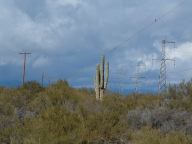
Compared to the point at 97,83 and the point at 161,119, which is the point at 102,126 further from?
the point at 97,83

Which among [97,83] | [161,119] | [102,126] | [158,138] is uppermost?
[97,83]

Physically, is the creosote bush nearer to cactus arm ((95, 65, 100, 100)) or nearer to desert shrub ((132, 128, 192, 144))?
desert shrub ((132, 128, 192, 144))

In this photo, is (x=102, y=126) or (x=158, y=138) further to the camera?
(x=102, y=126)

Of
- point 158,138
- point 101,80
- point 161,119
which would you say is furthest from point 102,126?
point 101,80

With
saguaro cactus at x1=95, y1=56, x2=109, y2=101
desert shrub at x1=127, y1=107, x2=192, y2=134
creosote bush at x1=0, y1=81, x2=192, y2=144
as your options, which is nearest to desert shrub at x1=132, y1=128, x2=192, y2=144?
creosote bush at x1=0, y1=81, x2=192, y2=144

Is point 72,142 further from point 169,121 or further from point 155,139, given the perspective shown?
point 169,121

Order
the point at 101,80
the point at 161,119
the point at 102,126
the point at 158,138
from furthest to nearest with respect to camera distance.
→ the point at 101,80 → the point at 161,119 → the point at 102,126 → the point at 158,138

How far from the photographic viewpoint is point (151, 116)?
18.4 meters

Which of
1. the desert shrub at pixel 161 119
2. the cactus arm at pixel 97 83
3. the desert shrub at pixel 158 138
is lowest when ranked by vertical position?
the desert shrub at pixel 158 138

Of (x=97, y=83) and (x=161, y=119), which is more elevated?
(x=97, y=83)

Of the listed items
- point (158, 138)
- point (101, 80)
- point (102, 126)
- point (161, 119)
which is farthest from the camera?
point (101, 80)

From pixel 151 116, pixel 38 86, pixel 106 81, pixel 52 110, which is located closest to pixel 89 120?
pixel 52 110

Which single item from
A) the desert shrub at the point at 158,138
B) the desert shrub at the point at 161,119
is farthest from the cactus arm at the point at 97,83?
the desert shrub at the point at 158,138

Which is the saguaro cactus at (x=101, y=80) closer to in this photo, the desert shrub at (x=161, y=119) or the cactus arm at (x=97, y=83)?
the cactus arm at (x=97, y=83)
